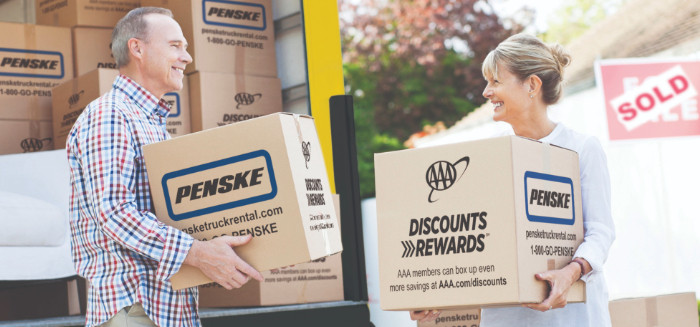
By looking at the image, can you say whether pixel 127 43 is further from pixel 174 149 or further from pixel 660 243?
pixel 660 243

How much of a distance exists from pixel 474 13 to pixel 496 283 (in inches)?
588

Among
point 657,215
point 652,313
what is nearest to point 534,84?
point 652,313

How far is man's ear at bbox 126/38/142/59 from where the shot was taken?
93.5 inches

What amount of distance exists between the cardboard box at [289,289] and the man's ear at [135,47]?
124 centimetres

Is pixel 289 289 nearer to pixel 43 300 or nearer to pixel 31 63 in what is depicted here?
pixel 43 300

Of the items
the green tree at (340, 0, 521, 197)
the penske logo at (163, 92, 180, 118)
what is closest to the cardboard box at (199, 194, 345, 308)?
the penske logo at (163, 92, 180, 118)

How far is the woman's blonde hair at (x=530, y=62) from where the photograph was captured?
2297mm

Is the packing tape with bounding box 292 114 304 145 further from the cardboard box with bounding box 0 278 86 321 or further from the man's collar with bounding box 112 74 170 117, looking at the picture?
the cardboard box with bounding box 0 278 86 321

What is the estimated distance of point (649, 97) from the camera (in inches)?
287

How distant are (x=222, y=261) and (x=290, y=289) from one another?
1.41 m

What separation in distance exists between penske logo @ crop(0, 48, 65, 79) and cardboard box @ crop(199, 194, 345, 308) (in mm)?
1271

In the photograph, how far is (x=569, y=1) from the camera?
29125mm

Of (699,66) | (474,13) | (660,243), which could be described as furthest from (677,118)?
(474,13)

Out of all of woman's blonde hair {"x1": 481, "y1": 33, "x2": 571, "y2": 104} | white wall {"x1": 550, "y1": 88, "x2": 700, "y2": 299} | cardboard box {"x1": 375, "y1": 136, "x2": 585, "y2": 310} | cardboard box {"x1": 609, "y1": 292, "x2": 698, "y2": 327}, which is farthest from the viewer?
white wall {"x1": 550, "y1": 88, "x2": 700, "y2": 299}
